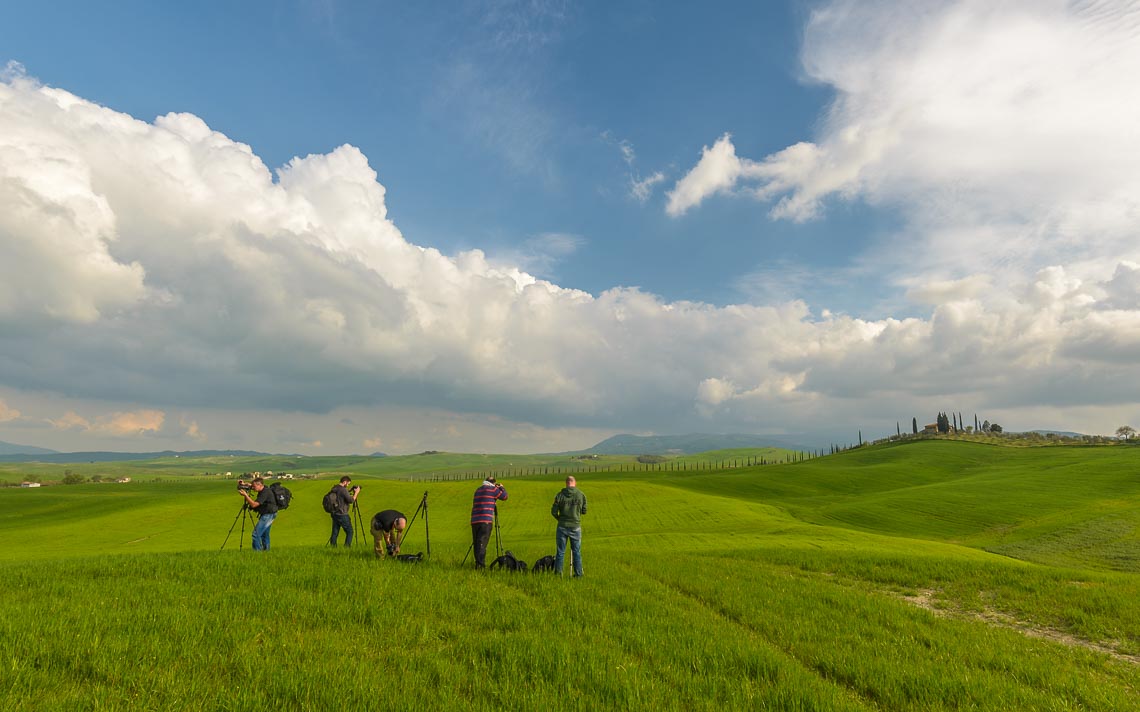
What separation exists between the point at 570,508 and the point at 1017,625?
1280 cm

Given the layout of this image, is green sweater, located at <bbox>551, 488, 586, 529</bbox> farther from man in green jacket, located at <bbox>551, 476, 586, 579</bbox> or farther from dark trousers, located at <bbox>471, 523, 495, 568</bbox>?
dark trousers, located at <bbox>471, 523, 495, 568</bbox>

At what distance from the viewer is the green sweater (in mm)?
16828

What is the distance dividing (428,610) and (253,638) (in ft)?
11.0

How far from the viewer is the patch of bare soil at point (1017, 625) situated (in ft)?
40.8

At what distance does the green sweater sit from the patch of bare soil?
409 inches

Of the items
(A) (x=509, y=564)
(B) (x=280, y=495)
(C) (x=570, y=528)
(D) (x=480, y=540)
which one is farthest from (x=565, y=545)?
(B) (x=280, y=495)

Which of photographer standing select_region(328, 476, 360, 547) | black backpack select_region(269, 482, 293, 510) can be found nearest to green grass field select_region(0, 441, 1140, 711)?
black backpack select_region(269, 482, 293, 510)

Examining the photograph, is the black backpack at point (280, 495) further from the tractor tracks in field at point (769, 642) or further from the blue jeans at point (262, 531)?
the tractor tracks in field at point (769, 642)

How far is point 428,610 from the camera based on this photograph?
437 inches

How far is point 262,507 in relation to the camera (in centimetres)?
2067

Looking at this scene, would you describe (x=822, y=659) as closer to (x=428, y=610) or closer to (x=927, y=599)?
(x=428, y=610)

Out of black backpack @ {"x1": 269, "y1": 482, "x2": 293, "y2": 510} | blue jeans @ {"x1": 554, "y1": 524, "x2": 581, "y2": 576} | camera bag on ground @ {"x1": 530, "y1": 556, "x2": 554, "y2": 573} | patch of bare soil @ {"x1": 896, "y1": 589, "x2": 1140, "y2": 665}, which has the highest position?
black backpack @ {"x1": 269, "y1": 482, "x2": 293, "y2": 510}

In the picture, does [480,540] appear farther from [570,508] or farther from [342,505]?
[342,505]

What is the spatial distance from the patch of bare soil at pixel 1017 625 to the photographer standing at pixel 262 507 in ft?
74.6
